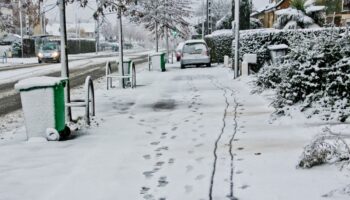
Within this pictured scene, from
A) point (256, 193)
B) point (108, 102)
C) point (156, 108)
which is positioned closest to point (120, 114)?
point (156, 108)

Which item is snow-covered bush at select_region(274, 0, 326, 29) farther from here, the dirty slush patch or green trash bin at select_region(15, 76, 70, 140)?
green trash bin at select_region(15, 76, 70, 140)

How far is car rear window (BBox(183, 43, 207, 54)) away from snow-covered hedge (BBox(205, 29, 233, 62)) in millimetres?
2179

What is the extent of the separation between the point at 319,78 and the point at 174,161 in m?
3.72

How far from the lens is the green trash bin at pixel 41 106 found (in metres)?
7.28

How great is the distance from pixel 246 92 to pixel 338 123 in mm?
5607

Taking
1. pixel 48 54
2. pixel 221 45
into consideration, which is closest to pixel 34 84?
pixel 221 45

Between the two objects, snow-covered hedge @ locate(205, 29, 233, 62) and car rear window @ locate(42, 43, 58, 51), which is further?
car rear window @ locate(42, 43, 58, 51)

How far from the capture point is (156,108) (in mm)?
10852

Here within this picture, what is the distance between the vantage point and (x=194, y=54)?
2634 centimetres

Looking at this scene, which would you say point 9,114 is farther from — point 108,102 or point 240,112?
point 240,112

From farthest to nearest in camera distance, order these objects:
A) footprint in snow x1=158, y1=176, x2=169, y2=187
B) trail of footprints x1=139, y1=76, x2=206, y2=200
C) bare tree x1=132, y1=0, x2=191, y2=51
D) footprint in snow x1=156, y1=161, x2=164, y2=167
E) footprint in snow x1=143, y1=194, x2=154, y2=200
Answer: bare tree x1=132, y1=0, x2=191, y2=51
footprint in snow x1=156, y1=161, x2=164, y2=167
footprint in snow x1=158, y1=176, x2=169, y2=187
trail of footprints x1=139, y1=76, x2=206, y2=200
footprint in snow x1=143, y1=194, x2=154, y2=200

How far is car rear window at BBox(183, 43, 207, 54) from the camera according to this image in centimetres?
2638

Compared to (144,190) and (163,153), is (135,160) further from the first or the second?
(144,190)

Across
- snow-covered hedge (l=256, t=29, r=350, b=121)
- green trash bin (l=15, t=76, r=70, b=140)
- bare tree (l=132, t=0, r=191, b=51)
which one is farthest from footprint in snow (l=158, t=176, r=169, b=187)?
bare tree (l=132, t=0, r=191, b=51)
